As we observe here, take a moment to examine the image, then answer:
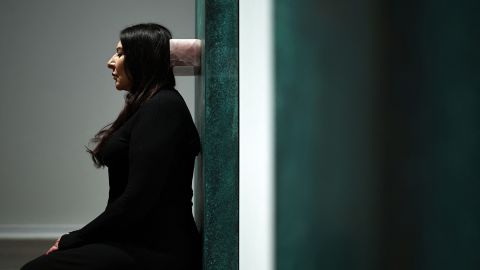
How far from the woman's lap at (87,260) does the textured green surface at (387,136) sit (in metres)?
1.19

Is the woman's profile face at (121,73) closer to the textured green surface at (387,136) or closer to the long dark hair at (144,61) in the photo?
the long dark hair at (144,61)

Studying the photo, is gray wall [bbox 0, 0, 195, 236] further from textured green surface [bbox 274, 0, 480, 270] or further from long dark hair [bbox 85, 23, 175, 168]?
textured green surface [bbox 274, 0, 480, 270]

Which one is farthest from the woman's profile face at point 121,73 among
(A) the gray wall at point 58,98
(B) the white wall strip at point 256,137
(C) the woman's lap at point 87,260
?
(A) the gray wall at point 58,98

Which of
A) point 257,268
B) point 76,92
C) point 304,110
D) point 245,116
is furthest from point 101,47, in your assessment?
point 304,110

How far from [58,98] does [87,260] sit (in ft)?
9.34

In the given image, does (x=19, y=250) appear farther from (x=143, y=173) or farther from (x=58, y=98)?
(x=143, y=173)

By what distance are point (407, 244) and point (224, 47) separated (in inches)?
45.3

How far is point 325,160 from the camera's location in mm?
506

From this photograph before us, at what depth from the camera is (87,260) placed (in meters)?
1.67

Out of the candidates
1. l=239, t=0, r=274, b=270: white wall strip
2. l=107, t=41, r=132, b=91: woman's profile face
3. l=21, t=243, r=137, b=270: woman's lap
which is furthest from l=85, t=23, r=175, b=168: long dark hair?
l=239, t=0, r=274, b=270: white wall strip

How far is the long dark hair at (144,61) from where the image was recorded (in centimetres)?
195

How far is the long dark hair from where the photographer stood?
195 cm

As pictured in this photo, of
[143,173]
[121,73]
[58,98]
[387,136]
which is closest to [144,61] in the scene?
[121,73]

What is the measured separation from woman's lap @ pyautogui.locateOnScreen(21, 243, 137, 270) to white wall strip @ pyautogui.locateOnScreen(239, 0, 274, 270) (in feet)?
1.44
